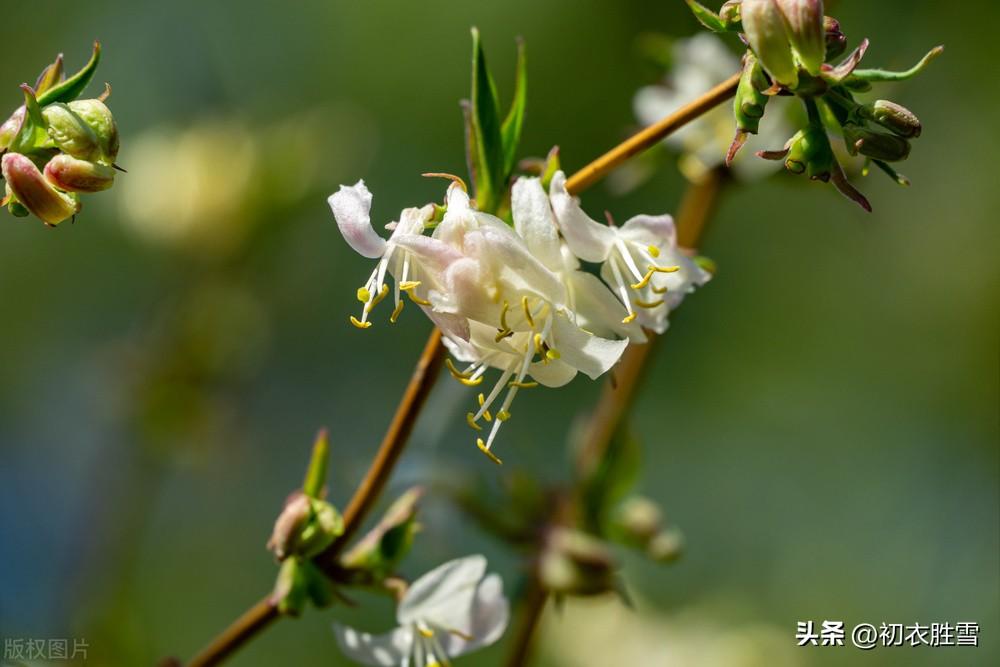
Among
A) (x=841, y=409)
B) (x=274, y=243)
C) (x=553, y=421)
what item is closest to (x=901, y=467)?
(x=841, y=409)

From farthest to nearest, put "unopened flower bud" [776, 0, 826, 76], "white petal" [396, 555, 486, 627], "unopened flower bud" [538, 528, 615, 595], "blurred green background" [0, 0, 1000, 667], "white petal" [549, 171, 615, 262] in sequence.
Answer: "blurred green background" [0, 0, 1000, 667] < "unopened flower bud" [538, 528, 615, 595] < "white petal" [396, 555, 486, 627] < "white petal" [549, 171, 615, 262] < "unopened flower bud" [776, 0, 826, 76]

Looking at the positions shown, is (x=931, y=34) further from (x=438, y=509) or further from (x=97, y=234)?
(x=97, y=234)

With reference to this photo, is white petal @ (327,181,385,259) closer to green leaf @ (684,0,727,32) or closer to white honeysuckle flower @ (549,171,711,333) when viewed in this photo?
white honeysuckle flower @ (549,171,711,333)

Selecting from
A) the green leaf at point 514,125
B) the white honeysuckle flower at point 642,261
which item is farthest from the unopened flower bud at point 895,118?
the green leaf at point 514,125

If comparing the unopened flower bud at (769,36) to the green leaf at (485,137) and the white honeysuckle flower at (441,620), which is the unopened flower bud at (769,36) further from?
the white honeysuckle flower at (441,620)

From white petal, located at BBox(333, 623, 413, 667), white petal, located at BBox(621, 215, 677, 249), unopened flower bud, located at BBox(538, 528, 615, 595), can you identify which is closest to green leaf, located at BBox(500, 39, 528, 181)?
white petal, located at BBox(621, 215, 677, 249)

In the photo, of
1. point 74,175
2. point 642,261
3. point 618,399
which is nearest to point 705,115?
point 618,399
